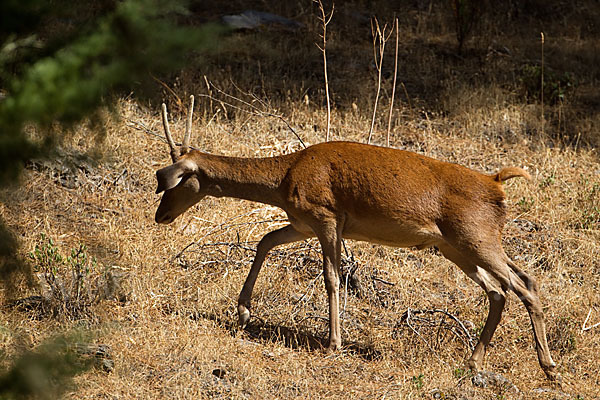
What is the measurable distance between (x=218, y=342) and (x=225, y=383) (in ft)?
2.35

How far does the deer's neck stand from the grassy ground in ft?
3.23

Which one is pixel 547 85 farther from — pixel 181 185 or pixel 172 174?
pixel 172 174

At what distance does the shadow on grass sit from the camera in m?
6.46

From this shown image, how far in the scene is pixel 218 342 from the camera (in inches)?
244

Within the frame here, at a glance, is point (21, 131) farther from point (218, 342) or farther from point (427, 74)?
point (427, 74)

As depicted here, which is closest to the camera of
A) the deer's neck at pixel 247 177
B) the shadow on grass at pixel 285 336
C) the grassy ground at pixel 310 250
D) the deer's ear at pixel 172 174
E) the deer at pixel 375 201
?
the grassy ground at pixel 310 250

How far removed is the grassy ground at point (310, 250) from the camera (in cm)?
579

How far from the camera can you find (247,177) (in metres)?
6.65

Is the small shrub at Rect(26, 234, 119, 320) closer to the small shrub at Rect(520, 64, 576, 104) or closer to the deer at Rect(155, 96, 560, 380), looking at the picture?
the deer at Rect(155, 96, 560, 380)

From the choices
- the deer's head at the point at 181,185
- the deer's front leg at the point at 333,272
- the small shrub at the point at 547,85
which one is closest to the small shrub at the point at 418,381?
the deer's front leg at the point at 333,272

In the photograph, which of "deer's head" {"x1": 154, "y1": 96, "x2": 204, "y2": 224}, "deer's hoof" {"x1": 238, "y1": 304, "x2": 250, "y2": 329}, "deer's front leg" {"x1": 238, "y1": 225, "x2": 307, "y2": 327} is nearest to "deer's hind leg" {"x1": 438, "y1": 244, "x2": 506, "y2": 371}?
"deer's front leg" {"x1": 238, "y1": 225, "x2": 307, "y2": 327}

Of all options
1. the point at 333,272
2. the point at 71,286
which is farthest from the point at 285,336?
the point at 71,286

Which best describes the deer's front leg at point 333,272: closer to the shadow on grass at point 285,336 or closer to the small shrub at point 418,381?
the shadow on grass at point 285,336

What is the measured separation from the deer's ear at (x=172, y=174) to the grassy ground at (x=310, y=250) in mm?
692
